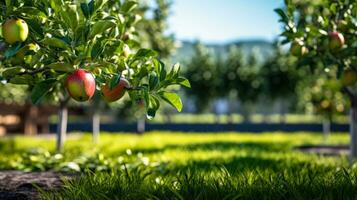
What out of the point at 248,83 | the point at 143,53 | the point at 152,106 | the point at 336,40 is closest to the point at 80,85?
the point at 152,106

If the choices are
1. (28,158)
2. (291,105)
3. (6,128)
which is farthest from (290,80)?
(28,158)

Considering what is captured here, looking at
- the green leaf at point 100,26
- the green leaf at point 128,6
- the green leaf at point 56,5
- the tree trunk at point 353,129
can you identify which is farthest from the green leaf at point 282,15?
the green leaf at point 56,5

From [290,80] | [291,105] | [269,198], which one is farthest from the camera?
[291,105]

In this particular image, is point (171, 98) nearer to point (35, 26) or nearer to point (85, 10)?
point (85, 10)

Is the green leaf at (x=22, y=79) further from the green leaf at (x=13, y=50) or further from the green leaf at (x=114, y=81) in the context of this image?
the green leaf at (x=114, y=81)

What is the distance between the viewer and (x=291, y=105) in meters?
36.1

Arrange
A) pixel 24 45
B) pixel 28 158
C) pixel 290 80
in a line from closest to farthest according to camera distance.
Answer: pixel 24 45
pixel 28 158
pixel 290 80

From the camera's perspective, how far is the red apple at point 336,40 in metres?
5.68

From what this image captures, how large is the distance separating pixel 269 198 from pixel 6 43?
7.88ft

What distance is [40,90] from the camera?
11.9 ft

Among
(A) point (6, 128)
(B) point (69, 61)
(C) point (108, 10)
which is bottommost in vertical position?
(A) point (6, 128)

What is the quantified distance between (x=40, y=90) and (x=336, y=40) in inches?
140

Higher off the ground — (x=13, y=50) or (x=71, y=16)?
(x=71, y=16)

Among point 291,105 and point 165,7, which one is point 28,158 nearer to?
point 165,7
